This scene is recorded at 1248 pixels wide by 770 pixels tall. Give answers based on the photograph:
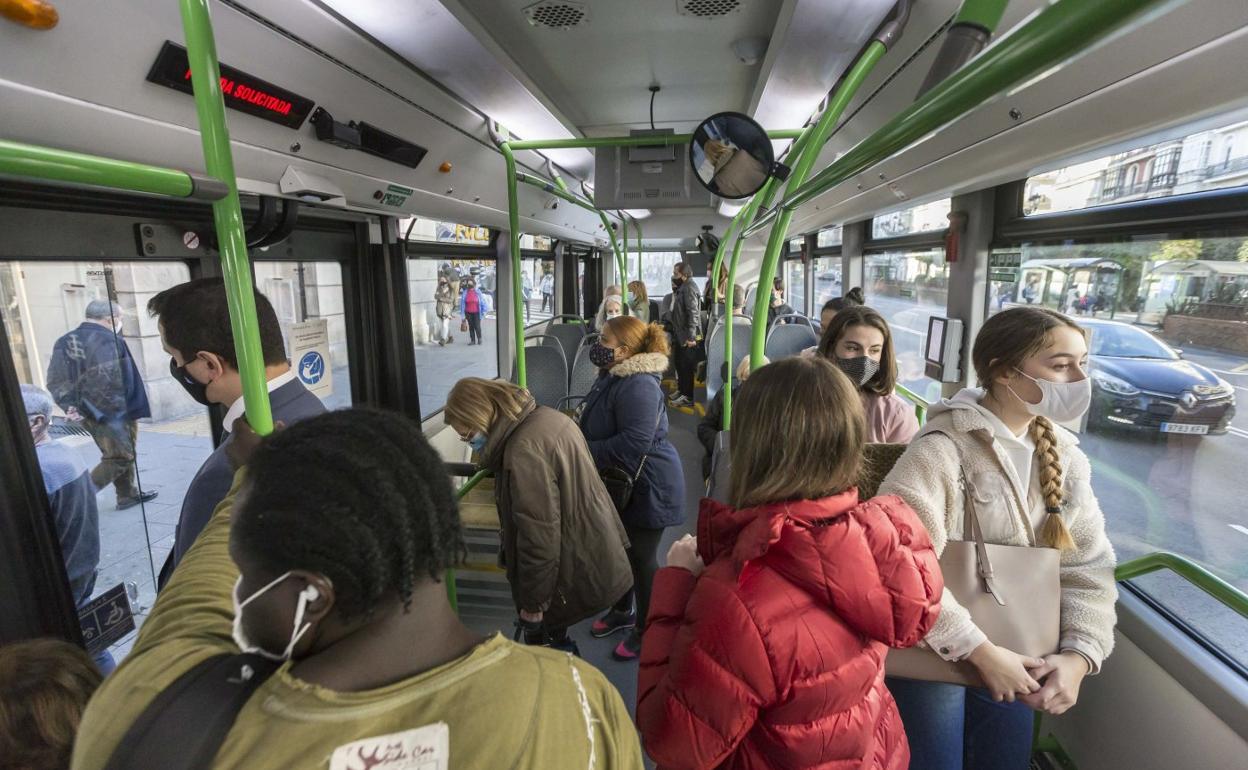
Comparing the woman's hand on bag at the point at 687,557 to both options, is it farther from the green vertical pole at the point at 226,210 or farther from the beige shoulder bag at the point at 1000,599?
the green vertical pole at the point at 226,210

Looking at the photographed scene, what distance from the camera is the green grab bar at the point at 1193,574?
1539 mm

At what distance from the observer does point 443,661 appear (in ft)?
2.43

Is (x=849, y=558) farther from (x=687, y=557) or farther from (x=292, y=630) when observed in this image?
(x=292, y=630)

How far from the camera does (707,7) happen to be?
Answer: 2.73m

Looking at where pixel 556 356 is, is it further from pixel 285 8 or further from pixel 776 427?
pixel 776 427

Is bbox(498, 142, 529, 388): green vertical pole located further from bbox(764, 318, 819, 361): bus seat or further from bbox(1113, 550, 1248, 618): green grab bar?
bbox(764, 318, 819, 361): bus seat

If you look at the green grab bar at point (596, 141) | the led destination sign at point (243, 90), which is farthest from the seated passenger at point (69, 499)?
the green grab bar at point (596, 141)

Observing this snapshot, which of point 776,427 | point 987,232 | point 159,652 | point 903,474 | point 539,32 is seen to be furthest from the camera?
point 987,232

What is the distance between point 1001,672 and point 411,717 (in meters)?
1.44

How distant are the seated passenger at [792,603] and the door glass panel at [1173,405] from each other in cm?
147

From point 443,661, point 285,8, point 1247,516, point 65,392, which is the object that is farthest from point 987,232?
point 65,392

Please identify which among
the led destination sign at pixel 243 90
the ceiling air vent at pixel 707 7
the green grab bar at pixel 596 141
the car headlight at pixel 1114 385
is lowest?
the car headlight at pixel 1114 385

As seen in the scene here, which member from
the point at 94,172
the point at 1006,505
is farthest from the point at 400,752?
the point at 1006,505

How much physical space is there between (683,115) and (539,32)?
2288mm
